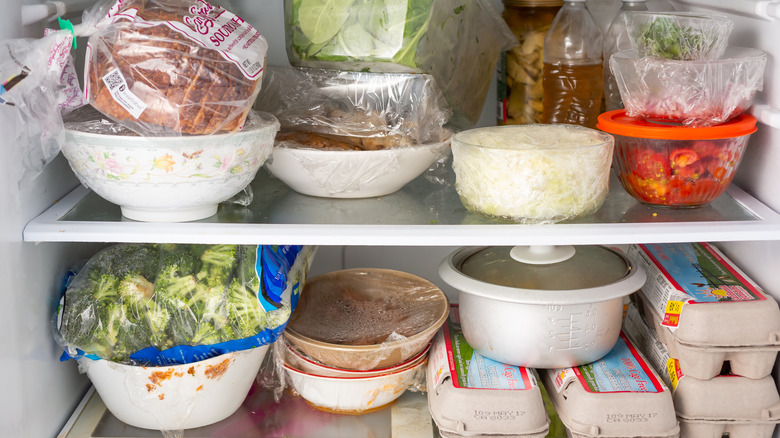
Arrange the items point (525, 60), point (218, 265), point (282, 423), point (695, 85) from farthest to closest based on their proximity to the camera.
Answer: point (525, 60) → point (282, 423) → point (218, 265) → point (695, 85)

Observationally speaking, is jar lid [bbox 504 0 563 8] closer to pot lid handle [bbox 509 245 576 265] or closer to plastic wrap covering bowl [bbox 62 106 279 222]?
pot lid handle [bbox 509 245 576 265]

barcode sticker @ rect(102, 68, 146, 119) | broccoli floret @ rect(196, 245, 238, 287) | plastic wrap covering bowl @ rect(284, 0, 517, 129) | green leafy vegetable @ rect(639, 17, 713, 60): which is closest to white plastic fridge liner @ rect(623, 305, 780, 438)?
green leafy vegetable @ rect(639, 17, 713, 60)

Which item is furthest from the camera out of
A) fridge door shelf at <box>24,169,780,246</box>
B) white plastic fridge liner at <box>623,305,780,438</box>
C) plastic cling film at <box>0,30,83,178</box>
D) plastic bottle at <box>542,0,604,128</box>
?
plastic bottle at <box>542,0,604,128</box>

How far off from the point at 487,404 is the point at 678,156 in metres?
0.45

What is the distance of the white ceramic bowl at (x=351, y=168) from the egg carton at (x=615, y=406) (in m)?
0.40

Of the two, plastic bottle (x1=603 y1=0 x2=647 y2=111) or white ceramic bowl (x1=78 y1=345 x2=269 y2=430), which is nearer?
white ceramic bowl (x1=78 y1=345 x2=269 y2=430)

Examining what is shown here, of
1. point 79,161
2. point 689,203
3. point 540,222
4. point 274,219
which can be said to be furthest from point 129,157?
point 689,203

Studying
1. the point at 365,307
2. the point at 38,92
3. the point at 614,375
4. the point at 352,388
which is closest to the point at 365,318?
the point at 365,307

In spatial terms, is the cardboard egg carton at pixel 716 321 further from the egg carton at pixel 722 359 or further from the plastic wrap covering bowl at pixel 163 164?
the plastic wrap covering bowl at pixel 163 164

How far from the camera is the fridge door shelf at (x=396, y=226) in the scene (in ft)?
3.39

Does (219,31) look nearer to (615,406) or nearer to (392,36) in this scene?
(392,36)

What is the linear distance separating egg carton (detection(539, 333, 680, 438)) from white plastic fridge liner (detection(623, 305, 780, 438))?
0.04 m

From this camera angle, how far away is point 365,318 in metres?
1.35

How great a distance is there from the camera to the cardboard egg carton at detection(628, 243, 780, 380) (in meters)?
1.11
